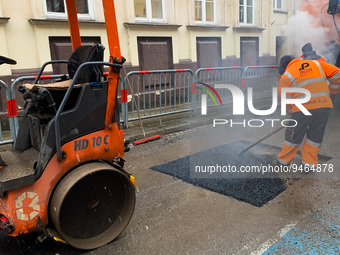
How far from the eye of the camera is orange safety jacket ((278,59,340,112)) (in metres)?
4.15

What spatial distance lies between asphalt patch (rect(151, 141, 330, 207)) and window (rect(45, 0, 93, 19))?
530cm

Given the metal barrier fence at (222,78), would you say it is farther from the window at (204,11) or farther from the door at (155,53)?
the window at (204,11)

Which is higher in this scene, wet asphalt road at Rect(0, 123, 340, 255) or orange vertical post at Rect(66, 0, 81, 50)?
orange vertical post at Rect(66, 0, 81, 50)

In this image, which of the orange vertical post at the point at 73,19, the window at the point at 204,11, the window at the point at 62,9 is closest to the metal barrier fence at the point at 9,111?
the orange vertical post at the point at 73,19

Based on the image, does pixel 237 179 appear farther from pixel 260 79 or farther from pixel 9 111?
pixel 260 79

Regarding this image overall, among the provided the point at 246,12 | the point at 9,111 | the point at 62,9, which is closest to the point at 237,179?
the point at 9,111

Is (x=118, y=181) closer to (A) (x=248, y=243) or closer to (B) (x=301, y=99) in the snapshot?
(A) (x=248, y=243)

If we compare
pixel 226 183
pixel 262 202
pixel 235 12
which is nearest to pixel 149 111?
pixel 226 183

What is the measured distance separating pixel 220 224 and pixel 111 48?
6.46 ft

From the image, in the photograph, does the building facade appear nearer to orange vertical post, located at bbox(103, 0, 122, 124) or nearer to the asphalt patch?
the asphalt patch

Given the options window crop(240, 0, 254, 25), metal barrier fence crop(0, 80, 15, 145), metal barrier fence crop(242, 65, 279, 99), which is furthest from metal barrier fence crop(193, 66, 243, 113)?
metal barrier fence crop(0, 80, 15, 145)

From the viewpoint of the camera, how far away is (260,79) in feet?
32.8

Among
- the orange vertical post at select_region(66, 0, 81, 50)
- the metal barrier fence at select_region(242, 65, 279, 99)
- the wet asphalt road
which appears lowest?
the wet asphalt road

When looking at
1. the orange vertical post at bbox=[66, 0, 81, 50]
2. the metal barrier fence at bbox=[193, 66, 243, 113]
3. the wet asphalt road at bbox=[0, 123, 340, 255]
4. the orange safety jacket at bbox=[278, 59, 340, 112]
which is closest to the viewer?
the wet asphalt road at bbox=[0, 123, 340, 255]
